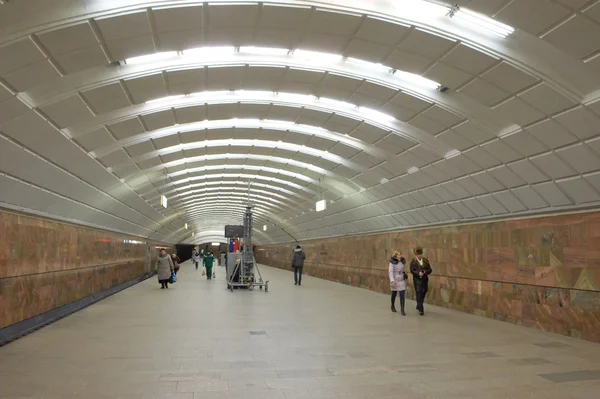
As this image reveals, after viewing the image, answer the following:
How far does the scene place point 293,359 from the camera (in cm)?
721

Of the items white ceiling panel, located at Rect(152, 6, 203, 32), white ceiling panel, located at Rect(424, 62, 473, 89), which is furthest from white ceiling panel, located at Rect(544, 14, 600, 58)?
white ceiling panel, located at Rect(152, 6, 203, 32)

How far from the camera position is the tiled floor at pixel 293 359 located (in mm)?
5613

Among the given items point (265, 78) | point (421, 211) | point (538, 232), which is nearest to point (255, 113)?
point (265, 78)

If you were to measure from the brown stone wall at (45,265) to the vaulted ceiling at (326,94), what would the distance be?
0.62 m

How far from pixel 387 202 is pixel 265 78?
30.6 ft

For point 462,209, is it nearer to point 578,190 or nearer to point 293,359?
point 578,190

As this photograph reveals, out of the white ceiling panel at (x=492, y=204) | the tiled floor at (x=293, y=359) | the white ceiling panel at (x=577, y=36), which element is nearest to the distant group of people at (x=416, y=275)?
the tiled floor at (x=293, y=359)

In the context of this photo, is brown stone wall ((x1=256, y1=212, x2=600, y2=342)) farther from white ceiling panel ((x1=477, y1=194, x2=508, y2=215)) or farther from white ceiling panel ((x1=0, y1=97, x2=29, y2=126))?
white ceiling panel ((x1=0, y1=97, x2=29, y2=126))

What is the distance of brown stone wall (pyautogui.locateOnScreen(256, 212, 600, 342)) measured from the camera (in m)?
9.38

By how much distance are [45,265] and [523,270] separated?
39.6ft

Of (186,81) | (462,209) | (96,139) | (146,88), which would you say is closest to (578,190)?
(462,209)

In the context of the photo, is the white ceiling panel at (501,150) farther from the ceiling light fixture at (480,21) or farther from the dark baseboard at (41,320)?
the dark baseboard at (41,320)

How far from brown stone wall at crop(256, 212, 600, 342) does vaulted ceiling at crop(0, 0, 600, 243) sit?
0.53 metres

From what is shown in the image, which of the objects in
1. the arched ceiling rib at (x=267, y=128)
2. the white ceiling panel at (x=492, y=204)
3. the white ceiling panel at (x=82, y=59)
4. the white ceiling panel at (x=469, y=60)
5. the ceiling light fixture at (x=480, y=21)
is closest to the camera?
the ceiling light fixture at (x=480, y=21)
